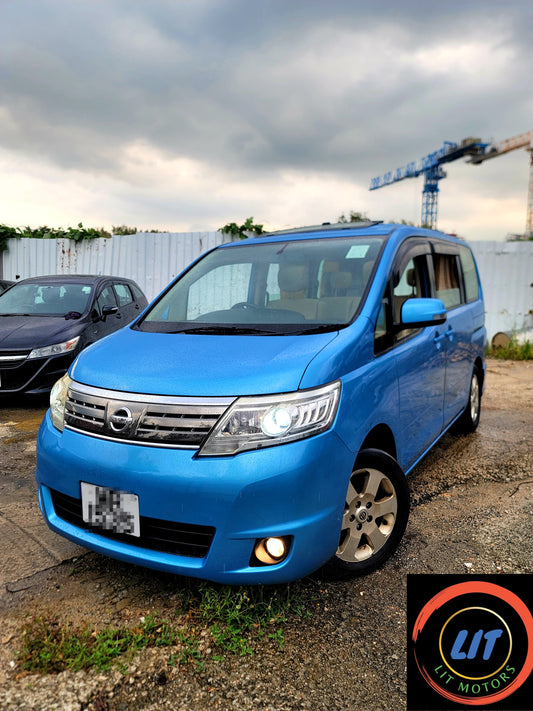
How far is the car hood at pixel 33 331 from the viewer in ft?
17.9

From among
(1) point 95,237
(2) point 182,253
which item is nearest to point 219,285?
(2) point 182,253

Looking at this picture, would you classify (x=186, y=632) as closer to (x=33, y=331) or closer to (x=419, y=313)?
(x=419, y=313)

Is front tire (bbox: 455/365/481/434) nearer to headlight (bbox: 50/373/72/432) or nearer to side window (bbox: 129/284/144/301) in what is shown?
headlight (bbox: 50/373/72/432)

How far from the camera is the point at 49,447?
226 centimetres

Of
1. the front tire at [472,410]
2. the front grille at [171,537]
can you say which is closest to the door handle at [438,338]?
the front tire at [472,410]

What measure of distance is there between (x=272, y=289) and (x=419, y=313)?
90 cm

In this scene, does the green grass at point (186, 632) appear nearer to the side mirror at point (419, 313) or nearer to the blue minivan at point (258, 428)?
the blue minivan at point (258, 428)

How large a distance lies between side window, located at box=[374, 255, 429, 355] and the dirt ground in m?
1.12

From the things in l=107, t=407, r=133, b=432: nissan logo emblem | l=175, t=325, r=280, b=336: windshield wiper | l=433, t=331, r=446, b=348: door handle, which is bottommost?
l=107, t=407, r=133, b=432: nissan logo emblem

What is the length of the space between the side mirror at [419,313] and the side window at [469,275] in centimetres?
200

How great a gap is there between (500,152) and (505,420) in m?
76.5

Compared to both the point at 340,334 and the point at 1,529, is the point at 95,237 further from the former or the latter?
the point at 340,334

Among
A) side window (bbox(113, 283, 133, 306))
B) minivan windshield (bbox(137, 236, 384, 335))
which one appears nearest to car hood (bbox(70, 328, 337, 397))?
minivan windshield (bbox(137, 236, 384, 335))

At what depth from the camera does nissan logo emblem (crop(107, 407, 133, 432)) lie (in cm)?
205
